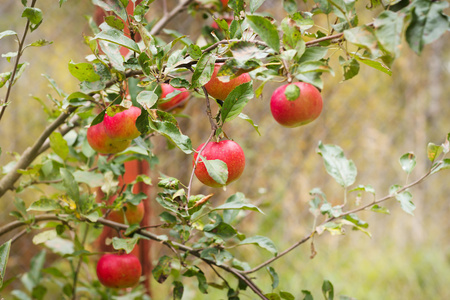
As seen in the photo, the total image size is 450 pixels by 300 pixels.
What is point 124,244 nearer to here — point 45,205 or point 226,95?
point 45,205

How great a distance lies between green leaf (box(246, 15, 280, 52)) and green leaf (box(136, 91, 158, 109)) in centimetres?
14

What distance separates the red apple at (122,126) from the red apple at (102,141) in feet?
0.13

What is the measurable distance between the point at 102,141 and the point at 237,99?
0.25m

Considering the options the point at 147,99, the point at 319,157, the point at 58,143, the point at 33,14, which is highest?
the point at 33,14

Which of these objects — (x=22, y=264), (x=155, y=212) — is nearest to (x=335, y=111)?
(x=155, y=212)

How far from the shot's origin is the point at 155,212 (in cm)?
171

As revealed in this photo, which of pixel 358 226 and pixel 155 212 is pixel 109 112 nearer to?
pixel 358 226

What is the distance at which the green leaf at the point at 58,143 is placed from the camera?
2.40 ft

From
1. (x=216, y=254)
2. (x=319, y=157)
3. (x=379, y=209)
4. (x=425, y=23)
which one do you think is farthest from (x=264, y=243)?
(x=319, y=157)

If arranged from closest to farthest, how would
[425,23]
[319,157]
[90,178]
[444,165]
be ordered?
[425,23] → [444,165] → [90,178] → [319,157]

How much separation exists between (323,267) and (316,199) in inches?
48.9

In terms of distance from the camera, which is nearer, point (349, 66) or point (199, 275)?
point (349, 66)

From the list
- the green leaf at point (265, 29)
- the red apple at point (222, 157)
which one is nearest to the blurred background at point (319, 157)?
the red apple at point (222, 157)

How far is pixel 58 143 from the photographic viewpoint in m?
0.75
